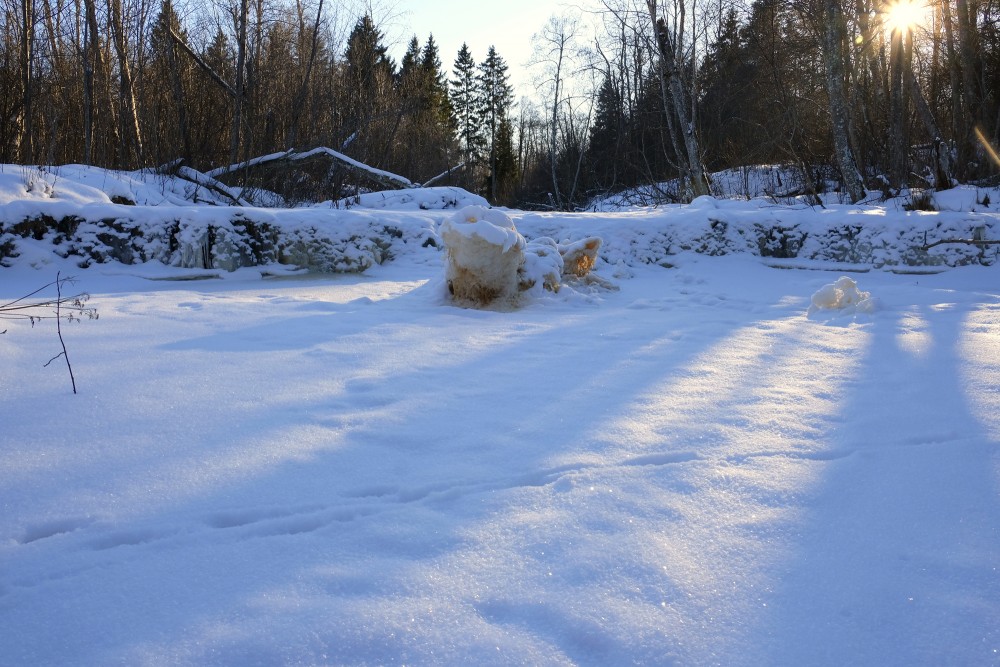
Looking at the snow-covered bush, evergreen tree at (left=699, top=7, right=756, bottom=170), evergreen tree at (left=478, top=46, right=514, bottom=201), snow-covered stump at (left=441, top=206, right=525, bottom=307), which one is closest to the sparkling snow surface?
snow-covered stump at (left=441, top=206, right=525, bottom=307)

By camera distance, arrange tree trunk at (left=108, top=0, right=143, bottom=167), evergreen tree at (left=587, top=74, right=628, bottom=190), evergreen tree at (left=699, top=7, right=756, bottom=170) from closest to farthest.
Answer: tree trunk at (left=108, top=0, right=143, bottom=167)
evergreen tree at (left=699, top=7, right=756, bottom=170)
evergreen tree at (left=587, top=74, right=628, bottom=190)

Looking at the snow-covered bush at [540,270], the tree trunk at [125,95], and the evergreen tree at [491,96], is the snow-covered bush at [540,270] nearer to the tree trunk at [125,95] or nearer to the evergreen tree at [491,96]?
the tree trunk at [125,95]

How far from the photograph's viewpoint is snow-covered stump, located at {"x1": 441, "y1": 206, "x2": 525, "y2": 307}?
3800 mm

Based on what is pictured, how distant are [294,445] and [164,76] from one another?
37.7 feet

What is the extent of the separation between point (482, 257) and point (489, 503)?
8.64ft

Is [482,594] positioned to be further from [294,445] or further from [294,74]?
[294,74]

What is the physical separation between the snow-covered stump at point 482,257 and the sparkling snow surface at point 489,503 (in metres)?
1.18

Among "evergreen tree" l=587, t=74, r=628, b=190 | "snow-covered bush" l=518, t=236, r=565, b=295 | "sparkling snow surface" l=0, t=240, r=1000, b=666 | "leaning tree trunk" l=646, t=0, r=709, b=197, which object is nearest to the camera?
"sparkling snow surface" l=0, t=240, r=1000, b=666

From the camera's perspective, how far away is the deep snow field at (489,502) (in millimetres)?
966

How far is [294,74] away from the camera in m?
12.7

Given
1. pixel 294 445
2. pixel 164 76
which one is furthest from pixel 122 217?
pixel 164 76

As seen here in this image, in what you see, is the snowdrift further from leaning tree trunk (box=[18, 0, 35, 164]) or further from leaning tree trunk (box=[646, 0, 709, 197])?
leaning tree trunk (box=[646, 0, 709, 197])

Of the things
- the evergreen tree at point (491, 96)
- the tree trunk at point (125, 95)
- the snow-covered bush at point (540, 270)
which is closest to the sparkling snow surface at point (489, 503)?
the snow-covered bush at point (540, 270)

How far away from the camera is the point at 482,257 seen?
3861 mm
